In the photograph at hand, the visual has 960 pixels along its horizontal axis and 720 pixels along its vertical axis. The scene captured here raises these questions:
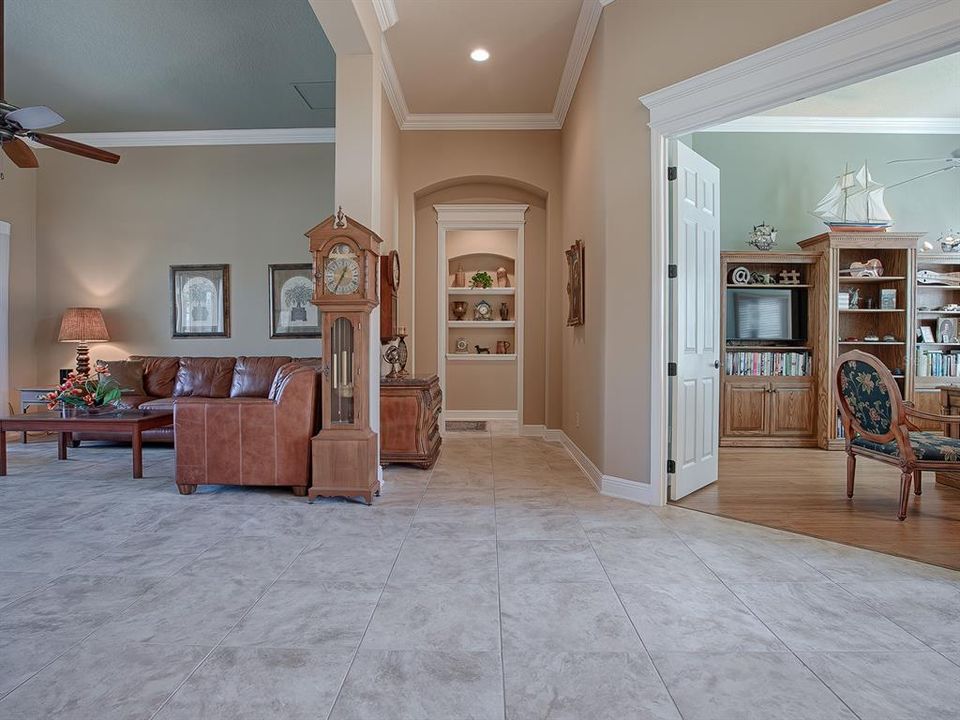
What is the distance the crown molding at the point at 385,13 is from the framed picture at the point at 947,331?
599cm

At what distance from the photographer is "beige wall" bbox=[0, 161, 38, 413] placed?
20.1 feet

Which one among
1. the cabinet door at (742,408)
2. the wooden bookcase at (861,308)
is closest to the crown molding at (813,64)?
the wooden bookcase at (861,308)

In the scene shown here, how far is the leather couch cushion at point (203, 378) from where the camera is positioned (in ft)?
19.1

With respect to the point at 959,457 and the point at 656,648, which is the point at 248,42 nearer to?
the point at 656,648

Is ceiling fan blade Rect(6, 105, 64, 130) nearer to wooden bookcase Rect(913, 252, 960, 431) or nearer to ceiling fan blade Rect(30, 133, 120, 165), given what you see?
ceiling fan blade Rect(30, 133, 120, 165)

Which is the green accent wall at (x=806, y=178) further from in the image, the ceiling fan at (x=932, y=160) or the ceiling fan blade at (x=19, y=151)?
the ceiling fan blade at (x=19, y=151)

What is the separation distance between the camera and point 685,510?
11.3 ft

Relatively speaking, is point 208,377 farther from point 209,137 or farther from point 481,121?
point 481,121

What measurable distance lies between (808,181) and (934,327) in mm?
2018

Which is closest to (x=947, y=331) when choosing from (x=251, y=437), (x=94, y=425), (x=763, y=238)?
(x=763, y=238)

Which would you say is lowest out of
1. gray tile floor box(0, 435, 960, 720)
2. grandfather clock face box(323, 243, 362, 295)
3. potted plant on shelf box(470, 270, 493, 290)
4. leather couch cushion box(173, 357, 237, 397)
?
gray tile floor box(0, 435, 960, 720)

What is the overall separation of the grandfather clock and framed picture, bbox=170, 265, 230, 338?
3.41m

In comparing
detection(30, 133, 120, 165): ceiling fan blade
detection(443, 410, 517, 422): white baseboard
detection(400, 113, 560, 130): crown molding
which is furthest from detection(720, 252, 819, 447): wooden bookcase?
detection(30, 133, 120, 165): ceiling fan blade

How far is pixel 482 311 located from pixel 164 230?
4190 mm
